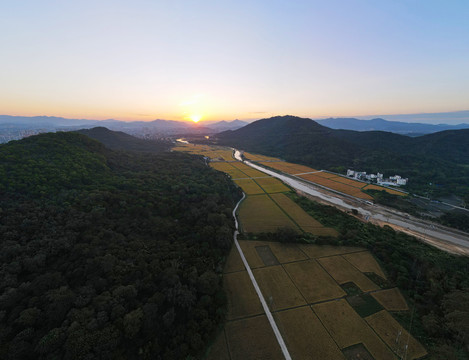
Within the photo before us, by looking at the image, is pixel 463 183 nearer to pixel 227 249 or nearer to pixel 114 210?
pixel 227 249

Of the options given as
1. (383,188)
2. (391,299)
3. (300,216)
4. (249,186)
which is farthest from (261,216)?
(383,188)

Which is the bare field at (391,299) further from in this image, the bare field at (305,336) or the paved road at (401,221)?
the paved road at (401,221)

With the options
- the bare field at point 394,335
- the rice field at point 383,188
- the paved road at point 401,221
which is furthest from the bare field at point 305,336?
the rice field at point 383,188

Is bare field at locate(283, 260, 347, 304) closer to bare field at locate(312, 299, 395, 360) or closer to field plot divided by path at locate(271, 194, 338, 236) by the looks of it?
bare field at locate(312, 299, 395, 360)

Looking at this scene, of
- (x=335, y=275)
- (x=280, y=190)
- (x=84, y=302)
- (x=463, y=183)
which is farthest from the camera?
A: (x=463, y=183)

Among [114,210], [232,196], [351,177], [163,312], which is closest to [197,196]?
[232,196]

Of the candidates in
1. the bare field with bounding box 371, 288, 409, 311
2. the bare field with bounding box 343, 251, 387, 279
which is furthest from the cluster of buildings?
the bare field with bounding box 371, 288, 409, 311
